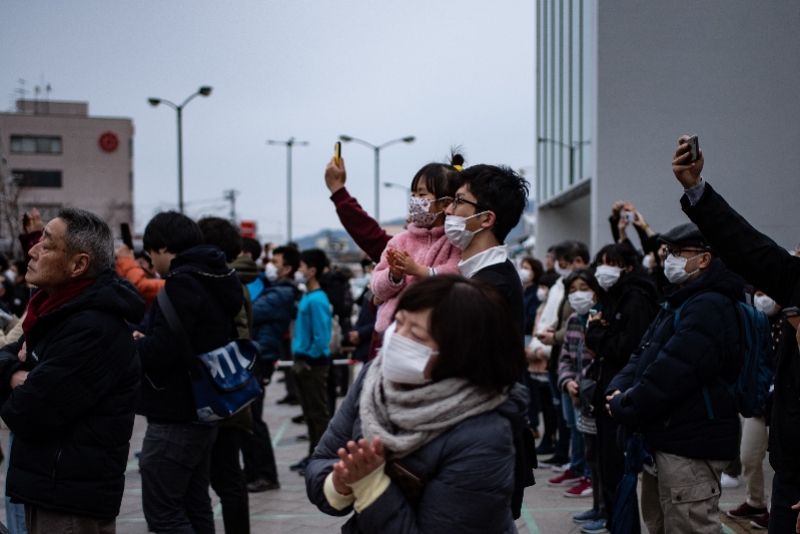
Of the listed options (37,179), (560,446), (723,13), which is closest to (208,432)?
(560,446)

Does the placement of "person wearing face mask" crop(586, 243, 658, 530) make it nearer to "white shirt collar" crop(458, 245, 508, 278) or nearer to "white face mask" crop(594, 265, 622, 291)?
"white face mask" crop(594, 265, 622, 291)

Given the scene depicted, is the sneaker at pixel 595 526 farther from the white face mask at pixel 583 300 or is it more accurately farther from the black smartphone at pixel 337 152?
the black smartphone at pixel 337 152

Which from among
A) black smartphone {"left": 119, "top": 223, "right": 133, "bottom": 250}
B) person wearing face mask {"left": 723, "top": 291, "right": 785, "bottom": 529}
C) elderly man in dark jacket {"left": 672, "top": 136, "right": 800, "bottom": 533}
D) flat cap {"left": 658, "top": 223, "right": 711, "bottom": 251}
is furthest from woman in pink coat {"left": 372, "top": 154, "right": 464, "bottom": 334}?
person wearing face mask {"left": 723, "top": 291, "right": 785, "bottom": 529}

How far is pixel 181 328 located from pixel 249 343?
→ 0.58m

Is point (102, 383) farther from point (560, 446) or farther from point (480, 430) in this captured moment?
point (560, 446)

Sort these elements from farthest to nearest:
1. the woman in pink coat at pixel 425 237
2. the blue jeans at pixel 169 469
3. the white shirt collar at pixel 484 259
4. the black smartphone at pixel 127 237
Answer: the black smartphone at pixel 127 237 < the blue jeans at pixel 169 469 < the woman in pink coat at pixel 425 237 < the white shirt collar at pixel 484 259

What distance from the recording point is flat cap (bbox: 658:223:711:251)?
4.09 m

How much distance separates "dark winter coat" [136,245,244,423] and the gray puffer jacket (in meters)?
2.31

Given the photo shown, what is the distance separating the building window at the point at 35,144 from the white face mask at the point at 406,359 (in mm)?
73690

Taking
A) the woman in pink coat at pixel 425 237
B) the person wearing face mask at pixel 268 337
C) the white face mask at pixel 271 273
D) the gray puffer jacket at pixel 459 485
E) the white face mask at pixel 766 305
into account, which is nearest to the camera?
the gray puffer jacket at pixel 459 485

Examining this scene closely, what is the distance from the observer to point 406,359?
1.98 metres

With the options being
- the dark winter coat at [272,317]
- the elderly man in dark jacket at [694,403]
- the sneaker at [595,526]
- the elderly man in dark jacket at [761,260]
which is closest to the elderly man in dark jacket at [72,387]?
the elderly man in dark jacket at [761,260]

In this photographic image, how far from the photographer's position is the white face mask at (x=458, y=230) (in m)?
3.00

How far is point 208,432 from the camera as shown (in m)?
4.22
